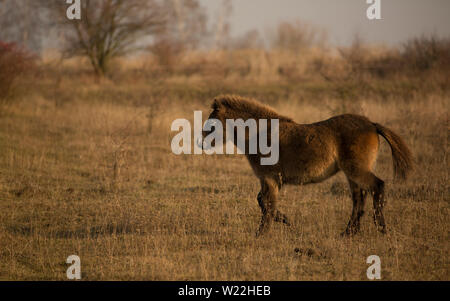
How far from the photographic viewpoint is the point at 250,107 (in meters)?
6.98

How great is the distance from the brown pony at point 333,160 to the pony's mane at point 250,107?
24cm

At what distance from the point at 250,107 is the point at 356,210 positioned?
82.7 inches

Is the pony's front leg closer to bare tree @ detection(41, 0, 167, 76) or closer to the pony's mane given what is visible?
the pony's mane

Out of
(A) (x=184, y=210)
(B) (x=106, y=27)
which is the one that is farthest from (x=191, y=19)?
(A) (x=184, y=210)

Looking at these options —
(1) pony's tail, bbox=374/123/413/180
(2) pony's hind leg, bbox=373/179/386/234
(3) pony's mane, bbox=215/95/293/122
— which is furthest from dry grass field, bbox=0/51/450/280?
(3) pony's mane, bbox=215/95/293/122

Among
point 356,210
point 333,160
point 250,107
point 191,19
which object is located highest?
point 191,19

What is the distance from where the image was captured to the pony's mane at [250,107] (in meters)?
6.91

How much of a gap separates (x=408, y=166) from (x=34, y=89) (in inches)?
744

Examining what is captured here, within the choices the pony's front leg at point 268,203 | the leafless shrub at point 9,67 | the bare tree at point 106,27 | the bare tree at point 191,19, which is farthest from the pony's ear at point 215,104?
A: the bare tree at point 191,19

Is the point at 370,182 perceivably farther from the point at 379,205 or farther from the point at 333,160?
the point at 333,160

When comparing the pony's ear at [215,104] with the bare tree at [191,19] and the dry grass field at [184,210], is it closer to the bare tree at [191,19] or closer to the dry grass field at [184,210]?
the dry grass field at [184,210]

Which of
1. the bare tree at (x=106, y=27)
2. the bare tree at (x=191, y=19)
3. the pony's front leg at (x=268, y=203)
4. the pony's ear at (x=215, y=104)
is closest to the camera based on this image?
the pony's front leg at (x=268, y=203)

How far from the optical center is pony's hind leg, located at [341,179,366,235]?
6.47 meters
